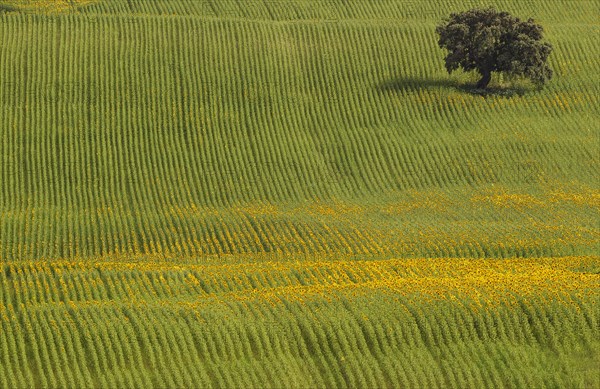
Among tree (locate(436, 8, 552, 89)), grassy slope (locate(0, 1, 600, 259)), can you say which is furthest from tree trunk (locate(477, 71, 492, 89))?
grassy slope (locate(0, 1, 600, 259))

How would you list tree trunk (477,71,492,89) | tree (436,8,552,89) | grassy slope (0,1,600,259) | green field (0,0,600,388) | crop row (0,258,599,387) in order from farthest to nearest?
tree trunk (477,71,492,89) < tree (436,8,552,89) < grassy slope (0,1,600,259) < green field (0,0,600,388) < crop row (0,258,599,387)

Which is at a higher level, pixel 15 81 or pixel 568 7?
pixel 568 7

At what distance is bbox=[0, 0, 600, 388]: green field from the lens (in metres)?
41.3

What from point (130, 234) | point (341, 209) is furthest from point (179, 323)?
point (341, 209)

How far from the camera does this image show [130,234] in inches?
2345

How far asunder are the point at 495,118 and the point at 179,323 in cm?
4240

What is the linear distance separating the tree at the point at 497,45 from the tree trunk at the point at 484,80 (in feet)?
2.21

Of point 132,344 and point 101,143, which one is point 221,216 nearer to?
point 101,143

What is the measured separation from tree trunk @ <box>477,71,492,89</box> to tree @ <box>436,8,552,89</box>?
2.21ft

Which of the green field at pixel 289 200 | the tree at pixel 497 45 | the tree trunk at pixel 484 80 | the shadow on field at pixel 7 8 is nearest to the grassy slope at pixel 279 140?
the green field at pixel 289 200

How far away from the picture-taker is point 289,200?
219 ft

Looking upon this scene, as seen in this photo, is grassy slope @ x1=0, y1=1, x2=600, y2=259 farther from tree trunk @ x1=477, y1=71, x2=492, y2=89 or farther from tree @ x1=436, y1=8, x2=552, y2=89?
tree @ x1=436, y1=8, x2=552, y2=89

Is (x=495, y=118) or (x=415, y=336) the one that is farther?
(x=495, y=118)

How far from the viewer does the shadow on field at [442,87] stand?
8169cm
